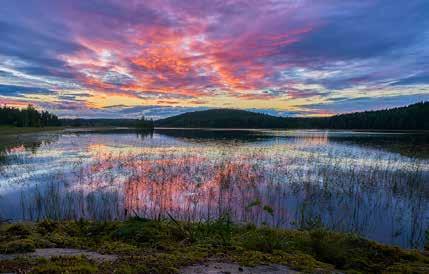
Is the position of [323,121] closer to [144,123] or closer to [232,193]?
[144,123]

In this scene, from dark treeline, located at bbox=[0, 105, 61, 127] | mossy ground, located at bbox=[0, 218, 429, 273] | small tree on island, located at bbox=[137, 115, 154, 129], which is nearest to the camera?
mossy ground, located at bbox=[0, 218, 429, 273]

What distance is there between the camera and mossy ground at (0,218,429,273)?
4.84 meters

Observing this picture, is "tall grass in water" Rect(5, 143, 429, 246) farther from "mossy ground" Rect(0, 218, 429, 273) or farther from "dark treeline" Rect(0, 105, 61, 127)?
"dark treeline" Rect(0, 105, 61, 127)

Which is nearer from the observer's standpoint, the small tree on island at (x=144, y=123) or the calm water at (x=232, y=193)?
the calm water at (x=232, y=193)

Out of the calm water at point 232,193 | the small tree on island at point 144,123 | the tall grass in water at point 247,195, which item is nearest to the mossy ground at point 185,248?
the calm water at point 232,193

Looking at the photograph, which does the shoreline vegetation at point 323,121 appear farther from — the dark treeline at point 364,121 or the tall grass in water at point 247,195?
the tall grass in water at point 247,195

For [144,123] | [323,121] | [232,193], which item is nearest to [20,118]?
[144,123]

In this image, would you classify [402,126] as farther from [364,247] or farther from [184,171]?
[364,247]

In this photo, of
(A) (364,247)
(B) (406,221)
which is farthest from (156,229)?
(B) (406,221)

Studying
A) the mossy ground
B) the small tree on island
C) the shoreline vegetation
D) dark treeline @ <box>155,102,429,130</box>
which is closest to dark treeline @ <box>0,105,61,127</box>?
the shoreline vegetation

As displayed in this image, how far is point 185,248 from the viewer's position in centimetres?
605

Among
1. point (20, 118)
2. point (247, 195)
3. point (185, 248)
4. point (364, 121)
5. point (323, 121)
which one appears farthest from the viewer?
point (323, 121)

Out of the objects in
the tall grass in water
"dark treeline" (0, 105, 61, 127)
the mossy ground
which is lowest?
the tall grass in water

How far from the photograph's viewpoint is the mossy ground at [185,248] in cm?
484
